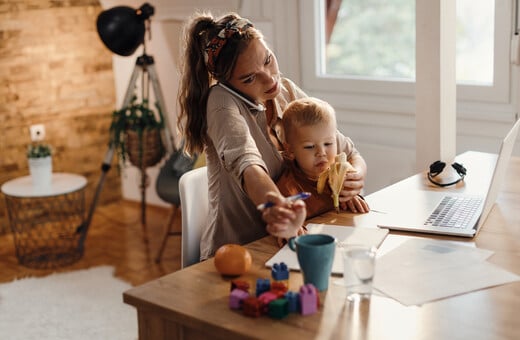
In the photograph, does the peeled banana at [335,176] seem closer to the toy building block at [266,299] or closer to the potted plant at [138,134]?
the toy building block at [266,299]

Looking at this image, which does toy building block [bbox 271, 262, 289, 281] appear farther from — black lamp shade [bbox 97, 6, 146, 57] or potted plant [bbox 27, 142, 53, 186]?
potted plant [bbox 27, 142, 53, 186]

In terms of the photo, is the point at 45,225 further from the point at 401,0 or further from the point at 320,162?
the point at 320,162

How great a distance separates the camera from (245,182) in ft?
5.76

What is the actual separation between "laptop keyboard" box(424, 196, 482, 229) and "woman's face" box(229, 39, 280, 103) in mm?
521

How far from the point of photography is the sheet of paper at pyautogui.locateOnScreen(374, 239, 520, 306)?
4.85ft

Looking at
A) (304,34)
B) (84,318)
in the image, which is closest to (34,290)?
(84,318)

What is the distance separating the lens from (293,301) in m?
1.40

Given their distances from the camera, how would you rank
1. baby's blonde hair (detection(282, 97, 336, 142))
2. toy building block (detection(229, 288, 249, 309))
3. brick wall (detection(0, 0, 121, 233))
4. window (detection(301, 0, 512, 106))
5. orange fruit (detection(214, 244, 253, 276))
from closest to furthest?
toy building block (detection(229, 288, 249, 309)) < orange fruit (detection(214, 244, 253, 276)) < baby's blonde hair (detection(282, 97, 336, 142)) < window (detection(301, 0, 512, 106)) < brick wall (detection(0, 0, 121, 233))

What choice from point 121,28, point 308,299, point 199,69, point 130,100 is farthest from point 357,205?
point 130,100

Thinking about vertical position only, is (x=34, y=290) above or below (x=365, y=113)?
below

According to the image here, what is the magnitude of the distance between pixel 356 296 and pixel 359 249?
3.7 inches

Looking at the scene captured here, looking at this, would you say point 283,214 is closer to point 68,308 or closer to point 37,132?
point 68,308

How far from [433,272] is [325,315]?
30 centimetres

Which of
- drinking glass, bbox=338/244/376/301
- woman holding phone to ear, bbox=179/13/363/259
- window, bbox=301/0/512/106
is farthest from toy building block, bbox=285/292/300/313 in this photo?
window, bbox=301/0/512/106
